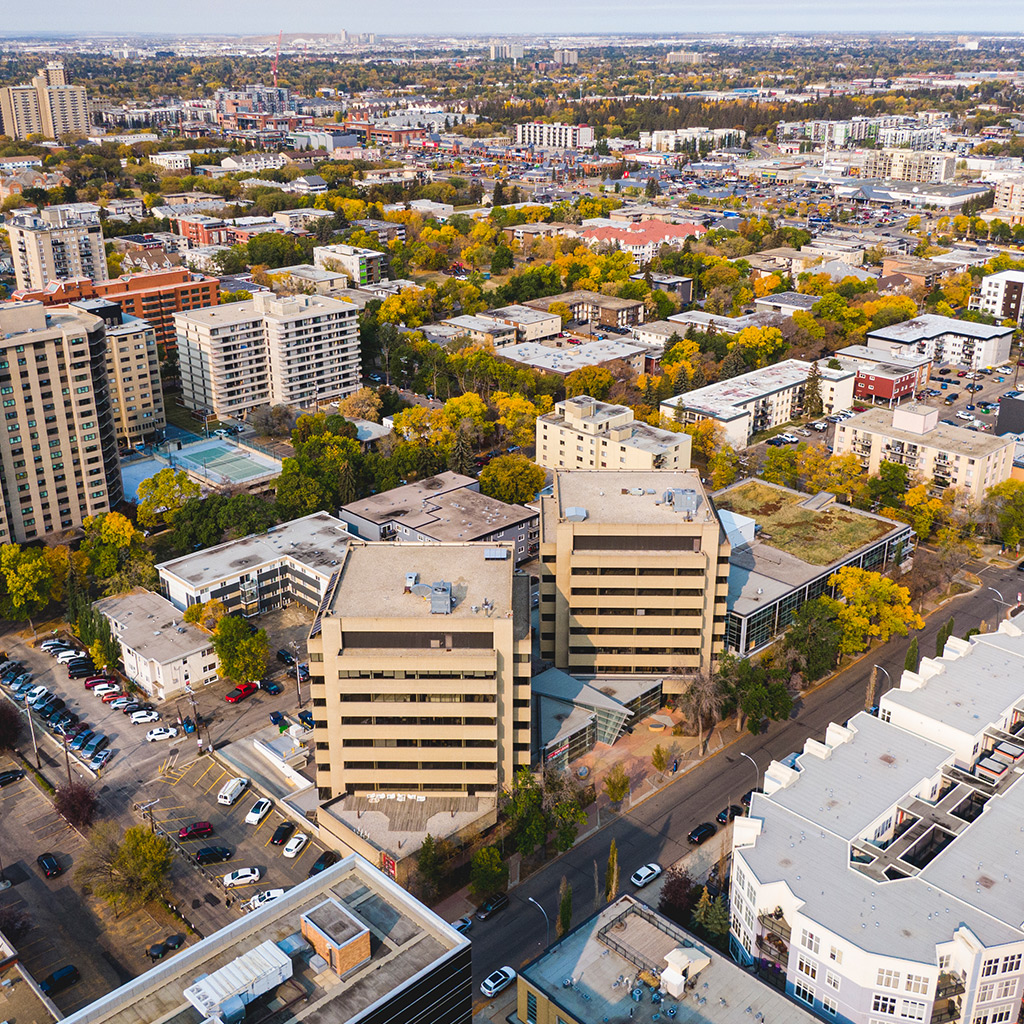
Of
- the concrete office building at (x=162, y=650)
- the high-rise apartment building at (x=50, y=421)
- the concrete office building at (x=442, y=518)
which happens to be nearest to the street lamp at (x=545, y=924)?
the concrete office building at (x=162, y=650)

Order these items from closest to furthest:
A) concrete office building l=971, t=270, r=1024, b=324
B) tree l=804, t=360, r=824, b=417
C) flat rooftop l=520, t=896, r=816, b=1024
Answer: flat rooftop l=520, t=896, r=816, b=1024, tree l=804, t=360, r=824, b=417, concrete office building l=971, t=270, r=1024, b=324

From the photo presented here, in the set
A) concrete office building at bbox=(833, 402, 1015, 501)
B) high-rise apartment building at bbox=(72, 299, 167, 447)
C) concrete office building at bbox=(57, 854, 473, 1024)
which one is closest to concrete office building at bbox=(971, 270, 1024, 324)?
concrete office building at bbox=(833, 402, 1015, 501)

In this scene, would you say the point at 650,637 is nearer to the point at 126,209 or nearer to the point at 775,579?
the point at 775,579

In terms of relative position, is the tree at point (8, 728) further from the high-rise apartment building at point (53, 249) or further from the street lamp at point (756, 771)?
the high-rise apartment building at point (53, 249)

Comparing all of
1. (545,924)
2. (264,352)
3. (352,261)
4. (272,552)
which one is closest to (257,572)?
(272,552)

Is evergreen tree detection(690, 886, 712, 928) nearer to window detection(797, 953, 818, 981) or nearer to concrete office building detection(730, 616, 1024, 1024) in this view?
concrete office building detection(730, 616, 1024, 1024)

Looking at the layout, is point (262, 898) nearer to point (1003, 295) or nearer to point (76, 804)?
point (76, 804)
